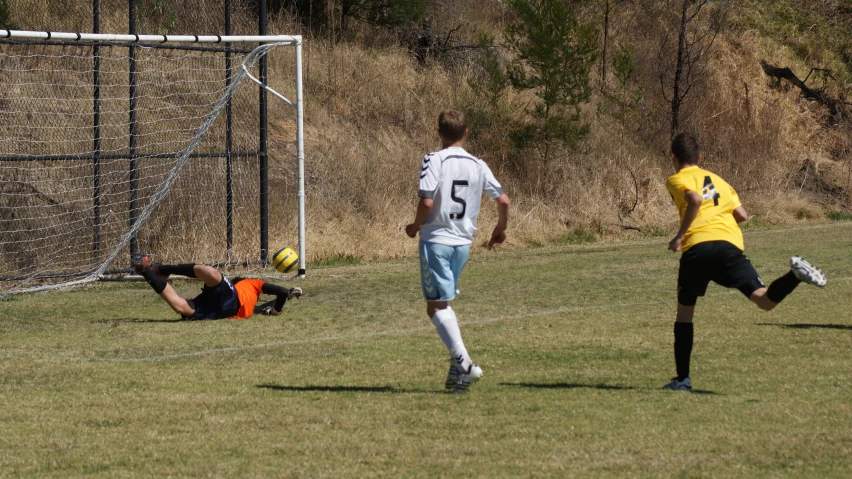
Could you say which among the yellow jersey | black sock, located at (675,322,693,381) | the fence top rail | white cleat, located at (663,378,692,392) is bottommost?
white cleat, located at (663,378,692,392)

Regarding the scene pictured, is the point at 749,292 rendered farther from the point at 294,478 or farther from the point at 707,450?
the point at 294,478

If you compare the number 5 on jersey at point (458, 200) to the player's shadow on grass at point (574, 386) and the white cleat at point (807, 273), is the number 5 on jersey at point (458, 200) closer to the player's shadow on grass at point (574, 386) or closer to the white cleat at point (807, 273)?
the player's shadow on grass at point (574, 386)

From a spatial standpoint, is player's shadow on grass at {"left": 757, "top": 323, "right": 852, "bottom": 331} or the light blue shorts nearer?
Answer: the light blue shorts

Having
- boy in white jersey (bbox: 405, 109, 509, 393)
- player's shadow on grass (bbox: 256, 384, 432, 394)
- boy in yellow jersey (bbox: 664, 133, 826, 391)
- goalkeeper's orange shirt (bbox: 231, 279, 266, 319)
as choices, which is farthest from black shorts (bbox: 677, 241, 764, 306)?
goalkeeper's orange shirt (bbox: 231, 279, 266, 319)

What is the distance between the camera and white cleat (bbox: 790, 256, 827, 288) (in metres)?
Answer: 6.14

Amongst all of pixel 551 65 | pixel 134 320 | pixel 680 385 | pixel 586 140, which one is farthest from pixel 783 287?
pixel 586 140

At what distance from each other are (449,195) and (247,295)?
4412 mm

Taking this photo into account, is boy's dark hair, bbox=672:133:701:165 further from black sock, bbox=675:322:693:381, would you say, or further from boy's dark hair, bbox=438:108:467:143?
boy's dark hair, bbox=438:108:467:143

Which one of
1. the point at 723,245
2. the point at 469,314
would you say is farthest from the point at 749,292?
the point at 469,314

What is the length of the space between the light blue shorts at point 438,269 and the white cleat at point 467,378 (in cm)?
47

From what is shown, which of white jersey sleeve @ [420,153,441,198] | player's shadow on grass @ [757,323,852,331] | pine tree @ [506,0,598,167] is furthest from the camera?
pine tree @ [506,0,598,167]

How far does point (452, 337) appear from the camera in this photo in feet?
21.7

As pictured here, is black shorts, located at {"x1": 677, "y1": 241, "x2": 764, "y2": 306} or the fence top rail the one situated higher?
the fence top rail

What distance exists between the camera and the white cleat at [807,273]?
20.1ft
